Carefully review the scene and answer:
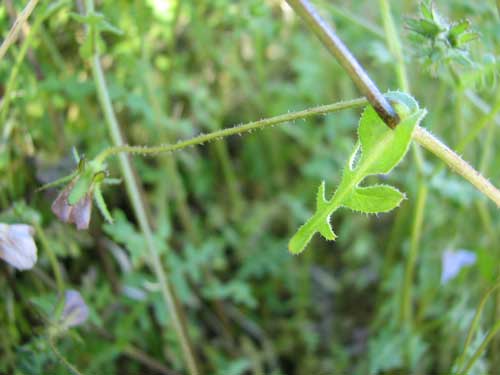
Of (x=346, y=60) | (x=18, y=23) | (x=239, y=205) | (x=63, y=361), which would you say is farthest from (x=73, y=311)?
(x=239, y=205)

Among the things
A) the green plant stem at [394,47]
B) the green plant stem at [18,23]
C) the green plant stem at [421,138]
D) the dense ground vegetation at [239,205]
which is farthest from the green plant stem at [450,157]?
the green plant stem at [18,23]

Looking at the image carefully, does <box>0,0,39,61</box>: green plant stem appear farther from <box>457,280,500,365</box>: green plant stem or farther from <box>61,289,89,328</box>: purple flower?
<box>457,280,500,365</box>: green plant stem

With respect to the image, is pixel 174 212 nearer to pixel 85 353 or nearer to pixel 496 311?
pixel 85 353

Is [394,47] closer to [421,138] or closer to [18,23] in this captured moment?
[421,138]

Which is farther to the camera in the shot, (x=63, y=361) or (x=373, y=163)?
(x=63, y=361)

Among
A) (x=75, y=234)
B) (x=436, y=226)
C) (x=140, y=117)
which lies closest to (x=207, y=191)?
(x=140, y=117)

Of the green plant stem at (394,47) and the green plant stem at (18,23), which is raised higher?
the green plant stem at (394,47)

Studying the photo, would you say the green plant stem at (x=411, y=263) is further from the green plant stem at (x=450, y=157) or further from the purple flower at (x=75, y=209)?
the purple flower at (x=75, y=209)
